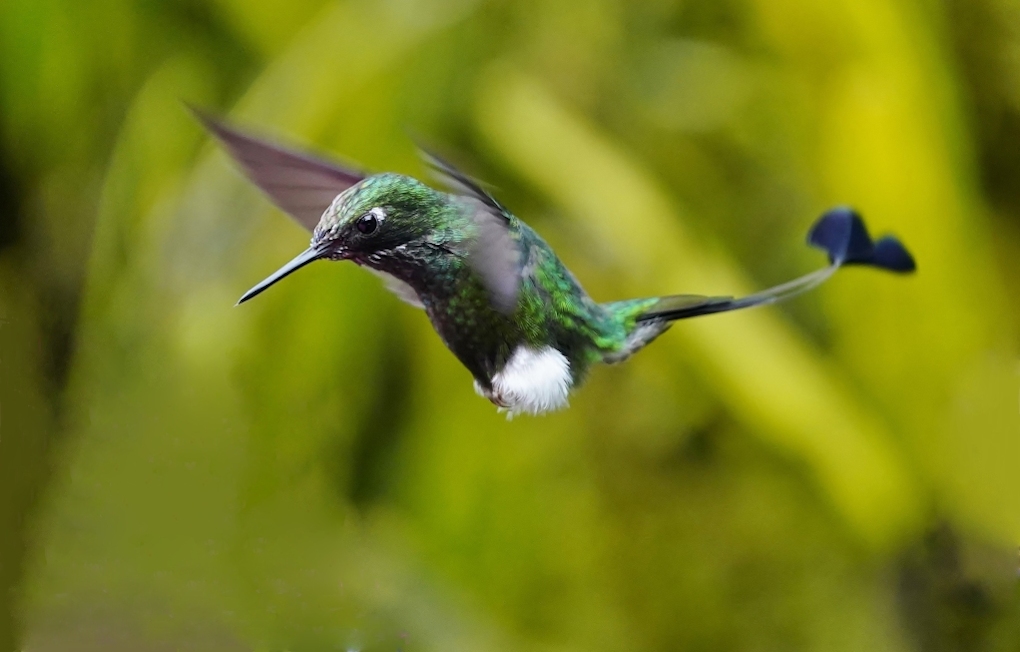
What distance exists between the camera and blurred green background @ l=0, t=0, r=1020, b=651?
0.83 metres

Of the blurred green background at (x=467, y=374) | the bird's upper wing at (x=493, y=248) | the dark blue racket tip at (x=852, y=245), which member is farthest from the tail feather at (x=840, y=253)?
the blurred green background at (x=467, y=374)

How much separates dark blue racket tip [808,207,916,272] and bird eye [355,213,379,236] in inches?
8.6

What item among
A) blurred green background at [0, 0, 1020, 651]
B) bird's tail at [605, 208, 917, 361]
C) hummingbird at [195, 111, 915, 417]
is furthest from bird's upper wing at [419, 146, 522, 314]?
blurred green background at [0, 0, 1020, 651]

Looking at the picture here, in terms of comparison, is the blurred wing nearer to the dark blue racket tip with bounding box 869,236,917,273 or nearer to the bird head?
the bird head

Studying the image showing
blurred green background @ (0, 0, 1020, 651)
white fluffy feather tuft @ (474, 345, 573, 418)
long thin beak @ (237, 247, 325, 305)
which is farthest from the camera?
blurred green background @ (0, 0, 1020, 651)

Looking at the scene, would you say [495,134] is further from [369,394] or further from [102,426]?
[102,426]

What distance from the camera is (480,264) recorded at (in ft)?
1.02

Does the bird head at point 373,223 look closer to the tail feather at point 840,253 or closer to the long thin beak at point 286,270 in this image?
the long thin beak at point 286,270

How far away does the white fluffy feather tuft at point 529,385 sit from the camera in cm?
36

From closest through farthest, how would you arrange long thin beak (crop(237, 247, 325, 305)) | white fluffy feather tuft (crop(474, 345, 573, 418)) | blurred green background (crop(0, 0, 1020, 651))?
1. long thin beak (crop(237, 247, 325, 305))
2. white fluffy feather tuft (crop(474, 345, 573, 418))
3. blurred green background (crop(0, 0, 1020, 651))

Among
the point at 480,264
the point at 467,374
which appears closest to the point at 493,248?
the point at 480,264

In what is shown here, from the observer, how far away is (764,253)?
1052 mm

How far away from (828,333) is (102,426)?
81cm

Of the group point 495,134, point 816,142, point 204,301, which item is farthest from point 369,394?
point 816,142
